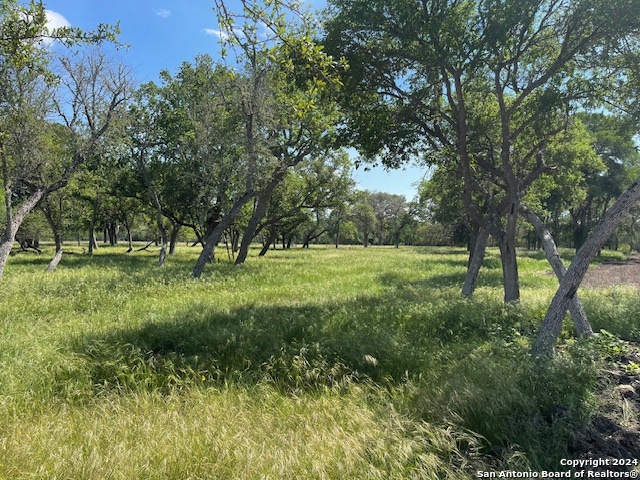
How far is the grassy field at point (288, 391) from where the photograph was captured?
3191mm

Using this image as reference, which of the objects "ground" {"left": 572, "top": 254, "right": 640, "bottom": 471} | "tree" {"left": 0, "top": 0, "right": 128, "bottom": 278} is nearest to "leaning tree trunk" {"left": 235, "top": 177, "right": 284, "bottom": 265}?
"tree" {"left": 0, "top": 0, "right": 128, "bottom": 278}

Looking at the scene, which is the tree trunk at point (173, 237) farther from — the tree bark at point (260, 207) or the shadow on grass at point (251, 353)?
the shadow on grass at point (251, 353)

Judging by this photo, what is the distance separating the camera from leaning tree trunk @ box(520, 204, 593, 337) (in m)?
6.37

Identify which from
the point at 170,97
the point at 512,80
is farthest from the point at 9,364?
the point at 170,97

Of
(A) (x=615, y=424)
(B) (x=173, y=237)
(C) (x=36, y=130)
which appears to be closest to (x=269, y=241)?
(B) (x=173, y=237)

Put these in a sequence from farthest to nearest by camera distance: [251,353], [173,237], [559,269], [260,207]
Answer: [173,237], [260,207], [559,269], [251,353]

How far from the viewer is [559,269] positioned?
724 cm

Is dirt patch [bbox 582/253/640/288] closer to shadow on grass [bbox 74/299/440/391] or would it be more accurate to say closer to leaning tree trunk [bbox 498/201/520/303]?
leaning tree trunk [bbox 498/201/520/303]

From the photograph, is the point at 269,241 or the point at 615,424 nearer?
the point at 615,424

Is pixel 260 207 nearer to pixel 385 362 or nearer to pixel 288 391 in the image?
pixel 385 362

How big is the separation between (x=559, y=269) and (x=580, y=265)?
187 cm

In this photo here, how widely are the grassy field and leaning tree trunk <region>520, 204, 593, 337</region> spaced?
2.38 ft

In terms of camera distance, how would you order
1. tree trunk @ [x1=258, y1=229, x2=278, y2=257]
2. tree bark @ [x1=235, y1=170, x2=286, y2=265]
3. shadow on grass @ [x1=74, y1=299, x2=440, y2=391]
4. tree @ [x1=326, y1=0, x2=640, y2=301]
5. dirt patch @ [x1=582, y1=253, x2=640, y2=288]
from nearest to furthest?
shadow on grass @ [x1=74, y1=299, x2=440, y2=391] < tree @ [x1=326, y1=0, x2=640, y2=301] < dirt patch @ [x1=582, y1=253, x2=640, y2=288] < tree bark @ [x1=235, y1=170, x2=286, y2=265] < tree trunk @ [x1=258, y1=229, x2=278, y2=257]

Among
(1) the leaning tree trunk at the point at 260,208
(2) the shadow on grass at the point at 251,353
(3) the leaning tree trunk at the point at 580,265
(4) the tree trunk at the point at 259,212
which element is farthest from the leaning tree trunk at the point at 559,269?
(4) the tree trunk at the point at 259,212
